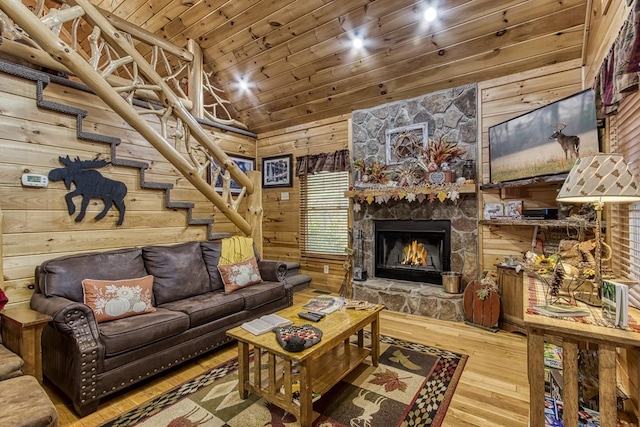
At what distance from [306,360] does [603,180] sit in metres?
1.76

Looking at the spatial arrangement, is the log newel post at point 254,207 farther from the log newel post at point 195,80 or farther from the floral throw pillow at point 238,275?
Result: the log newel post at point 195,80

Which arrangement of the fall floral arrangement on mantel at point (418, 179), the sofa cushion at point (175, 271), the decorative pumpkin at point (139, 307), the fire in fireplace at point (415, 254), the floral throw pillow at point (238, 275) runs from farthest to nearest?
the fire in fireplace at point (415, 254) < the fall floral arrangement on mantel at point (418, 179) < the floral throw pillow at point (238, 275) < the sofa cushion at point (175, 271) < the decorative pumpkin at point (139, 307)

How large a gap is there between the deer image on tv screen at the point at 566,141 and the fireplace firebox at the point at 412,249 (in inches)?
56.7

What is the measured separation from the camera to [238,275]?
3357mm

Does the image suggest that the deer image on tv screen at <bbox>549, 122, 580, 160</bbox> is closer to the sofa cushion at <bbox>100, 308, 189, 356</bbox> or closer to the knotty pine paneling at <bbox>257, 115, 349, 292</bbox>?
the knotty pine paneling at <bbox>257, 115, 349, 292</bbox>

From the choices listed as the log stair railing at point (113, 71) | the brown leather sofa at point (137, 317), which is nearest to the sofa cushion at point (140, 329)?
the brown leather sofa at point (137, 317)

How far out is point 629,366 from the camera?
1.69 metres

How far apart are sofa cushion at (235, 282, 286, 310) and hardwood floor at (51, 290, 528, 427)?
43 centimetres

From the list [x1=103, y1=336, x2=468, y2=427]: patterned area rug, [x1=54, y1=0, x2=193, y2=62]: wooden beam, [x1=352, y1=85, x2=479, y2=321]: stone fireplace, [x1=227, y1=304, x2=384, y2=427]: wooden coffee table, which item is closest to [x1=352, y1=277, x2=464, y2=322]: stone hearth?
[x1=352, y1=85, x2=479, y2=321]: stone fireplace

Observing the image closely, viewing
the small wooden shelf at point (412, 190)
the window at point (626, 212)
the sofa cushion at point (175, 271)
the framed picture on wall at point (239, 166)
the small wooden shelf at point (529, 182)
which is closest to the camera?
the window at point (626, 212)

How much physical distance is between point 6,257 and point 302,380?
2.56m

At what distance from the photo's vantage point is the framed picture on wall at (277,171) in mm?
5281

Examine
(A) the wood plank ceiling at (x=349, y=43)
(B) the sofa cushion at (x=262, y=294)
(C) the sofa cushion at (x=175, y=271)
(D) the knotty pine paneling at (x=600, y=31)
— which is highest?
(A) the wood plank ceiling at (x=349, y=43)

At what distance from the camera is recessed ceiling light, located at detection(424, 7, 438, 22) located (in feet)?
10.1
